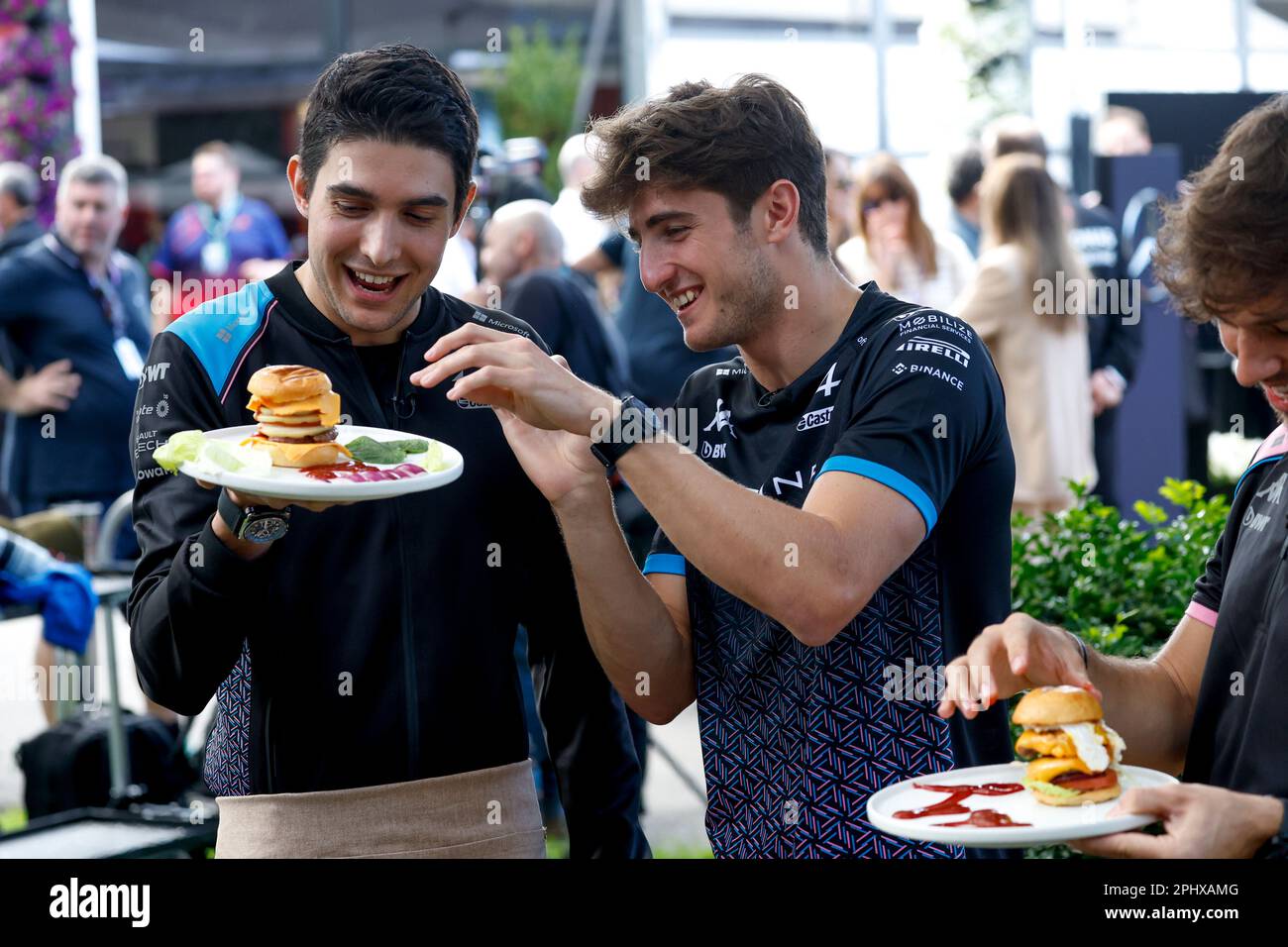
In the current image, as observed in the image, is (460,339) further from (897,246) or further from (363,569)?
(897,246)

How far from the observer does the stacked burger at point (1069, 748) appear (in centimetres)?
205

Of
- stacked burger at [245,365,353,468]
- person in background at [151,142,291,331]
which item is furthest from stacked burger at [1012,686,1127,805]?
person in background at [151,142,291,331]

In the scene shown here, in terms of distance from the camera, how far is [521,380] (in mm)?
2248

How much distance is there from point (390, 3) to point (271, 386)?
1573cm

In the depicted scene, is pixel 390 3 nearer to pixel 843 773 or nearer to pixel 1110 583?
pixel 1110 583

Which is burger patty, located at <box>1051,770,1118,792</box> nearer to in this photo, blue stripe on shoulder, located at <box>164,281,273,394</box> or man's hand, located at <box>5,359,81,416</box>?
blue stripe on shoulder, located at <box>164,281,273,394</box>

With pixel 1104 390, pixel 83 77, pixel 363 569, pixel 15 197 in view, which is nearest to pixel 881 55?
pixel 83 77

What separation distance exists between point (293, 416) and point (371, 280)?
0.31m

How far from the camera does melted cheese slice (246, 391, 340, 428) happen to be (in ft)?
7.21

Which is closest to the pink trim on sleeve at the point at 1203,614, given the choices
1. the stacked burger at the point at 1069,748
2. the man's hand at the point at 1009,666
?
the man's hand at the point at 1009,666

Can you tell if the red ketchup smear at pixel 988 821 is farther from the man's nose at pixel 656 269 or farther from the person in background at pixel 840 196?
the person in background at pixel 840 196

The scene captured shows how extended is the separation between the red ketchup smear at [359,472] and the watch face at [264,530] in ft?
0.26
